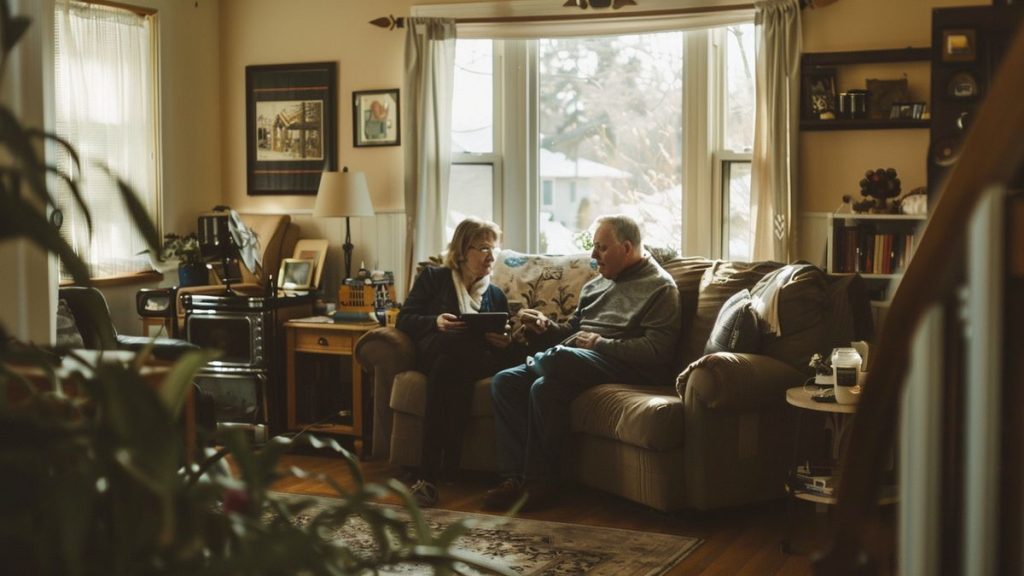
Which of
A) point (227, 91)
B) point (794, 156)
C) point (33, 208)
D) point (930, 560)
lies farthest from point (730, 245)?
point (33, 208)

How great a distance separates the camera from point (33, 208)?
0.85 metres

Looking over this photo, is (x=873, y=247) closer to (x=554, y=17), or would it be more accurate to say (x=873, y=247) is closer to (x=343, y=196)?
(x=554, y=17)

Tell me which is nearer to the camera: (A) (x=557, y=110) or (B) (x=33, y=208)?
(B) (x=33, y=208)

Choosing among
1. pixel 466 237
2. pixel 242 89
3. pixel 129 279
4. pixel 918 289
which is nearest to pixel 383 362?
pixel 466 237

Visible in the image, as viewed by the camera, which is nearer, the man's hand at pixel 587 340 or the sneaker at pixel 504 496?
the sneaker at pixel 504 496

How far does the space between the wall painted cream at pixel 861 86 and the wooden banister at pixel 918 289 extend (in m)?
4.09

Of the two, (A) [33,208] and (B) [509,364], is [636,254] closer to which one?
(B) [509,364]

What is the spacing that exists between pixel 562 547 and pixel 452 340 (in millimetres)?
1147

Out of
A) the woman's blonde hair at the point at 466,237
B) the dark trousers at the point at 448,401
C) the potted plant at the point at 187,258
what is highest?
the woman's blonde hair at the point at 466,237

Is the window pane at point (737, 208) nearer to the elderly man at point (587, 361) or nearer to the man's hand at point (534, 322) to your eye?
the elderly man at point (587, 361)

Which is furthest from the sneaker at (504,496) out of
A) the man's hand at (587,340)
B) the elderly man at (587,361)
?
the man's hand at (587,340)

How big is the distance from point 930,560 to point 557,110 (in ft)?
15.5

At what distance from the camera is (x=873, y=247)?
4.82 m

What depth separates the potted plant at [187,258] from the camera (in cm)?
588
